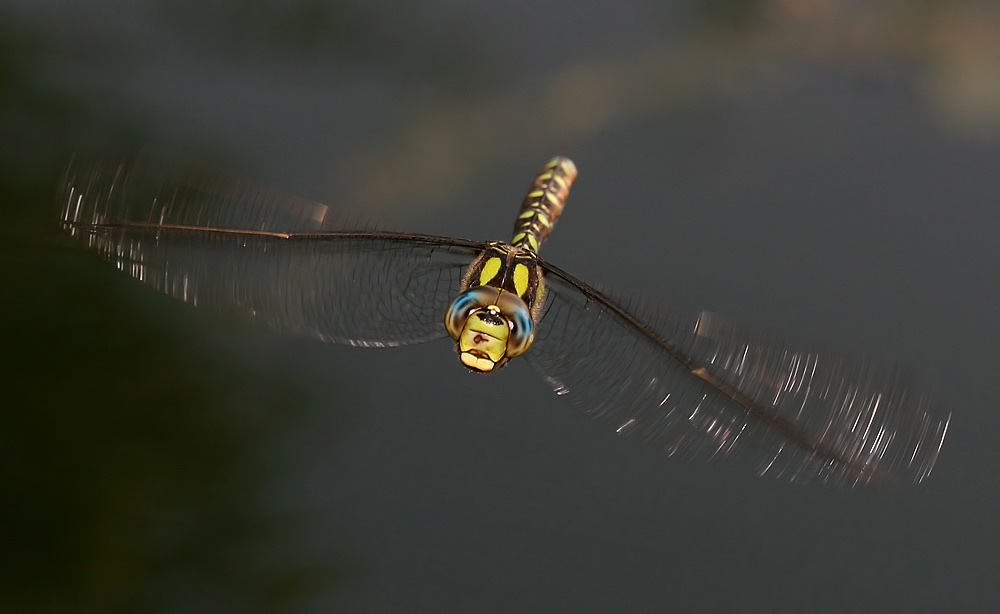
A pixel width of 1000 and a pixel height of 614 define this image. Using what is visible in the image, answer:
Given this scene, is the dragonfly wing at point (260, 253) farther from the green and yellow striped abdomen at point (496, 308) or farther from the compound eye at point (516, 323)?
the compound eye at point (516, 323)

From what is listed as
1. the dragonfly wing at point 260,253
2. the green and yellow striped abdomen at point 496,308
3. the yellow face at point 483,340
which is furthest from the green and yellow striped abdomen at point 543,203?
the yellow face at point 483,340

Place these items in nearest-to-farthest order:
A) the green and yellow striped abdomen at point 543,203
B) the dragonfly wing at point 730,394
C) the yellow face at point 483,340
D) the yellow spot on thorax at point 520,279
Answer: the dragonfly wing at point 730,394, the yellow face at point 483,340, the yellow spot on thorax at point 520,279, the green and yellow striped abdomen at point 543,203

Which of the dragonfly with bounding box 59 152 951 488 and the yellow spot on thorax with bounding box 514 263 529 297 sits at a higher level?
the yellow spot on thorax with bounding box 514 263 529 297

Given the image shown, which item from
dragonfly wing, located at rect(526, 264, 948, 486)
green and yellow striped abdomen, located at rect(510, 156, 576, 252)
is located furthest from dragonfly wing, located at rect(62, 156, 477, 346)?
green and yellow striped abdomen, located at rect(510, 156, 576, 252)

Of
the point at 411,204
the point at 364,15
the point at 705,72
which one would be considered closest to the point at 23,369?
the point at 411,204

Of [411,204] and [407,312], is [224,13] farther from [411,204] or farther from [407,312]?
[407,312]

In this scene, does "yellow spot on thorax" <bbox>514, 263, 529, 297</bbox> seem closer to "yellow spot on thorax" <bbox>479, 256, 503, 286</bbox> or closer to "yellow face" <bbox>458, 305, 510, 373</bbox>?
"yellow spot on thorax" <bbox>479, 256, 503, 286</bbox>
